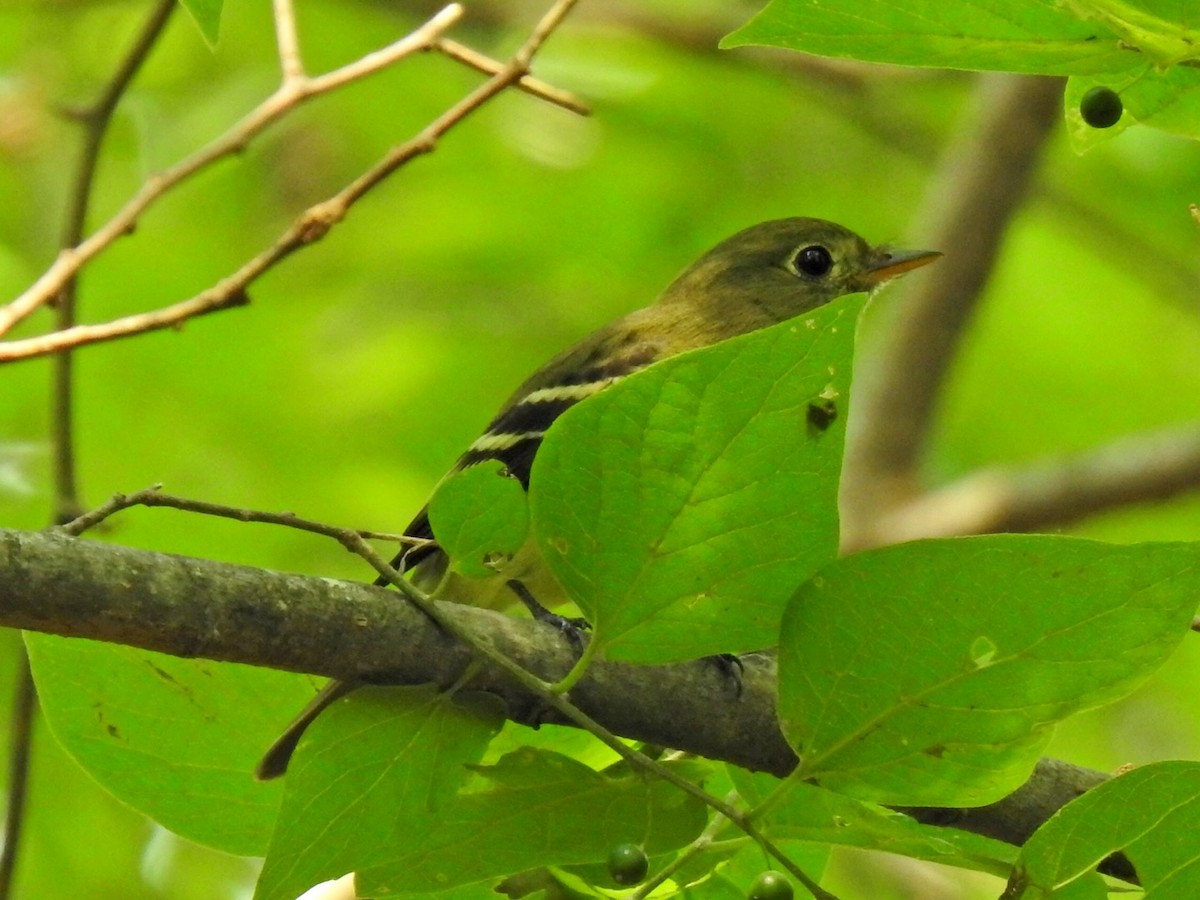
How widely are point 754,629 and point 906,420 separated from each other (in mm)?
6117

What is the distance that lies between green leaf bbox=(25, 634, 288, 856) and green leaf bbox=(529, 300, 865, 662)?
91 centimetres

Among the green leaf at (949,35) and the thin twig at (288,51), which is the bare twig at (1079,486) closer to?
the thin twig at (288,51)

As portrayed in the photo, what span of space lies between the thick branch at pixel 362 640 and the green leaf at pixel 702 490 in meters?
0.30

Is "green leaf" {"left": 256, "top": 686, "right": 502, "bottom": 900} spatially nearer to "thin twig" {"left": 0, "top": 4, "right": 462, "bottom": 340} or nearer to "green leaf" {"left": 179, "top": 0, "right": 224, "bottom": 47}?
"green leaf" {"left": 179, "top": 0, "right": 224, "bottom": 47}

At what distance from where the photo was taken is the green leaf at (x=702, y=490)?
93.5 inches

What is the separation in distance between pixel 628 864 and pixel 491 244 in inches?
242

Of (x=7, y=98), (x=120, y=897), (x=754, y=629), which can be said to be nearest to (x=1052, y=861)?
(x=754, y=629)

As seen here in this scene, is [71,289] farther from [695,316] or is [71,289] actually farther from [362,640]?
[695,316]

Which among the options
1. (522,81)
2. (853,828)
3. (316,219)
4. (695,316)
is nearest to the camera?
(853,828)

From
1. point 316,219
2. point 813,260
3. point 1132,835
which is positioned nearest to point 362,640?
point 1132,835

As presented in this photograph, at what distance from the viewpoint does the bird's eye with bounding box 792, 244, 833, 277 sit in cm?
670

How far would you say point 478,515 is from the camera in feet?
8.86

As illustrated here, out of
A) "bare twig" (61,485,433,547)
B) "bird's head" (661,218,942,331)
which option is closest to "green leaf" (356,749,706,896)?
"bare twig" (61,485,433,547)

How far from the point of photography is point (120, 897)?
231 inches
